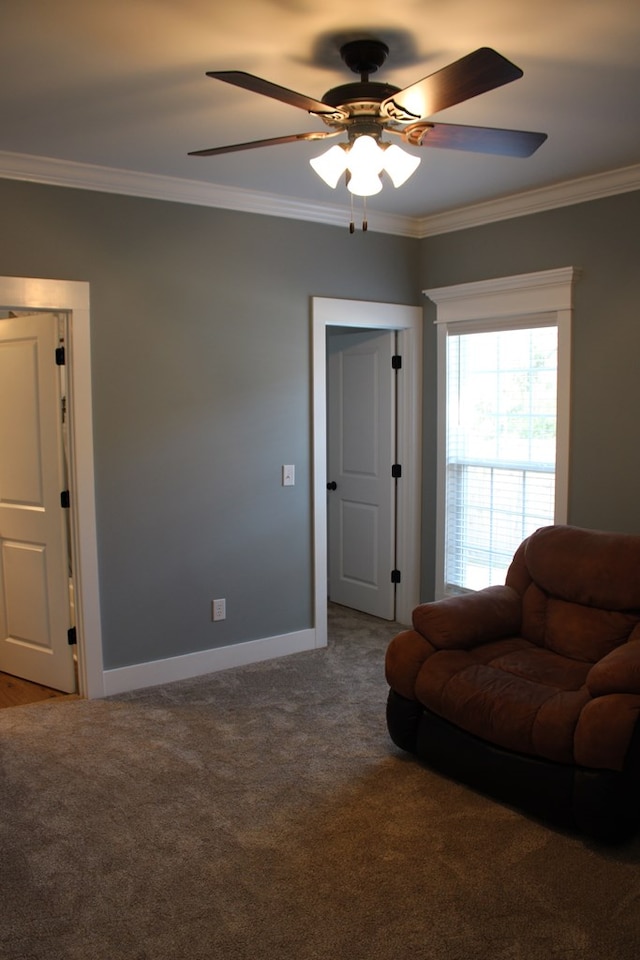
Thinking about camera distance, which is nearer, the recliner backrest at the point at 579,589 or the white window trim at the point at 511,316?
the recliner backrest at the point at 579,589

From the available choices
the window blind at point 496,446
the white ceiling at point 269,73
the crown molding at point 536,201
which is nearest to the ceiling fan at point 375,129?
the white ceiling at point 269,73

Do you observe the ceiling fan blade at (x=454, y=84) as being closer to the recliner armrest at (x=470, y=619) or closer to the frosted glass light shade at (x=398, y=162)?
the frosted glass light shade at (x=398, y=162)

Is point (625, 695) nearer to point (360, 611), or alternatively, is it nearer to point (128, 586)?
point (128, 586)

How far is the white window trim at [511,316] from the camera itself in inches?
169

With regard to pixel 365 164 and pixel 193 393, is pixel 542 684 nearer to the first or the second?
pixel 365 164

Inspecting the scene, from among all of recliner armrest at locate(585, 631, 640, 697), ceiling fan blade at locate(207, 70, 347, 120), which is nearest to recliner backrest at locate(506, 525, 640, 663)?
recliner armrest at locate(585, 631, 640, 697)

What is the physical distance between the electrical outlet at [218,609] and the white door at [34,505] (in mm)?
783

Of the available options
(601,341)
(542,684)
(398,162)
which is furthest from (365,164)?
(601,341)

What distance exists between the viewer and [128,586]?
4152 millimetres

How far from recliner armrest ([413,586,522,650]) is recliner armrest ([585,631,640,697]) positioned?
0.64 metres

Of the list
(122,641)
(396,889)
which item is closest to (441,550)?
(122,641)

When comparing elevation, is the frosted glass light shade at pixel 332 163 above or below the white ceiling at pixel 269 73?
below

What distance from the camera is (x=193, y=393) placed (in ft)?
14.1

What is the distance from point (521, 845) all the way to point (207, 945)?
1139 mm
